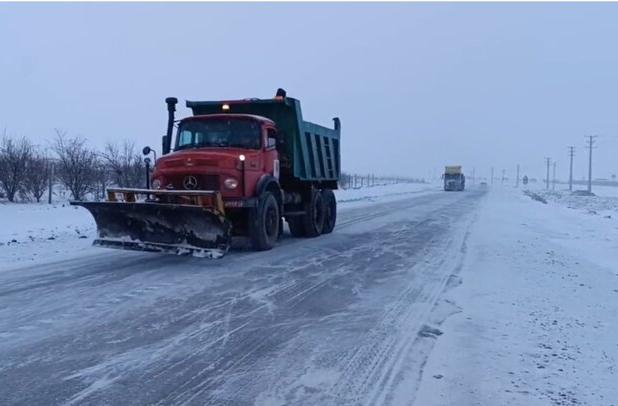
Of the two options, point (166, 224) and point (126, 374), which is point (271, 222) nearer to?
point (166, 224)

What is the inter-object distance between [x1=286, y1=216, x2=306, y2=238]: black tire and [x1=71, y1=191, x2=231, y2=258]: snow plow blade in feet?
16.0

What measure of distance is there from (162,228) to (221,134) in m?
2.66

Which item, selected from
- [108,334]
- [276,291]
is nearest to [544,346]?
[276,291]

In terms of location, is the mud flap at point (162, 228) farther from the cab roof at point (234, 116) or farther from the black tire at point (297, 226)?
the black tire at point (297, 226)

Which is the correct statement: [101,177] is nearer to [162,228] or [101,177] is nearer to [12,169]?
[12,169]

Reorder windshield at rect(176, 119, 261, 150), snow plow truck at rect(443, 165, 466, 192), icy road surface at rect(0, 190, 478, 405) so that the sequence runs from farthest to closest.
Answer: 1. snow plow truck at rect(443, 165, 466, 192)
2. windshield at rect(176, 119, 261, 150)
3. icy road surface at rect(0, 190, 478, 405)

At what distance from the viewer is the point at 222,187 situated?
422 inches

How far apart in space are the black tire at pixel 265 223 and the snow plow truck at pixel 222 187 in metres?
0.02

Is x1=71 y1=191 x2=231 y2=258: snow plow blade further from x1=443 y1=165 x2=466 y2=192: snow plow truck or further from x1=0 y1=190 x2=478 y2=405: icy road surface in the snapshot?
x1=443 y1=165 x2=466 y2=192: snow plow truck

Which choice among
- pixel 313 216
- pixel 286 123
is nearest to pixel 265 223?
pixel 286 123

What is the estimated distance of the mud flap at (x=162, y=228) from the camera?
968 centimetres

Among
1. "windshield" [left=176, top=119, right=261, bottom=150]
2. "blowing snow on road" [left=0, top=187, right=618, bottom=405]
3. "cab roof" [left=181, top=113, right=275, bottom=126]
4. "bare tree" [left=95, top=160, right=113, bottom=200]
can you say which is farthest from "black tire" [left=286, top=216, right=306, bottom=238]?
"bare tree" [left=95, top=160, right=113, bottom=200]

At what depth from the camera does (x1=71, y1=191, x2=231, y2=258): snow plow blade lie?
967 cm

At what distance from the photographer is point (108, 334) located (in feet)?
19.0
